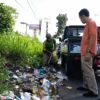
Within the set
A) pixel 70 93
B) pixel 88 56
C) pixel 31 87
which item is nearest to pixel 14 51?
pixel 70 93

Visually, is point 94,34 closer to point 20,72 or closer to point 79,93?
point 79,93

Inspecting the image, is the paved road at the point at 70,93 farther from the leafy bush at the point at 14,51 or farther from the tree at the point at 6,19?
the tree at the point at 6,19

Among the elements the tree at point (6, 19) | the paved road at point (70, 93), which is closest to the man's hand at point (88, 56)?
the paved road at point (70, 93)

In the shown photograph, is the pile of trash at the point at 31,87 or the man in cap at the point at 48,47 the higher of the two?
the man in cap at the point at 48,47

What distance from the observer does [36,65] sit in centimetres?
1040

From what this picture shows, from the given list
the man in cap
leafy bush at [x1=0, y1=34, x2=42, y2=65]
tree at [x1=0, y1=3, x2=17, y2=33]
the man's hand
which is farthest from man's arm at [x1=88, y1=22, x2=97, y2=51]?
tree at [x1=0, y1=3, x2=17, y2=33]

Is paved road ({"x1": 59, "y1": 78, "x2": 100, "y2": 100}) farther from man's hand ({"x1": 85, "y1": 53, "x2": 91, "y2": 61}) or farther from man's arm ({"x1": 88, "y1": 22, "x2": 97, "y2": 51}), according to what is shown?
man's arm ({"x1": 88, "y1": 22, "x2": 97, "y2": 51})

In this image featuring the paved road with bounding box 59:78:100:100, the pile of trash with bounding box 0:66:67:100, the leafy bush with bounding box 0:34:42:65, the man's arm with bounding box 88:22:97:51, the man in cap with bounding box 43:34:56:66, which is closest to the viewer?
the pile of trash with bounding box 0:66:67:100

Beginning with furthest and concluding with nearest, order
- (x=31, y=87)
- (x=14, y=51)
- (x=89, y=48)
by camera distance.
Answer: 1. (x=14, y=51)
2. (x=31, y=87)
3. (x=89, y=48)

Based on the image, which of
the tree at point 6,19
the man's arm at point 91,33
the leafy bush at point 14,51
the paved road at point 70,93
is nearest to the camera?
the man's arm at point 91,33

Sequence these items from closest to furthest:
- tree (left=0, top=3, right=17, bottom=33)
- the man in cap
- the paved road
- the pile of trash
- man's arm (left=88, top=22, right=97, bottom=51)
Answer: the pile of trash, man's arm (left=88, top=22, right=97, bottom=51), the paved road, the man in cap, tree (left=0, top=3, right=17, bottom=33)

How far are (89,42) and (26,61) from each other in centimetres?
383

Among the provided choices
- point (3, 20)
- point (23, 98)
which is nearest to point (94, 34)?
point (23, 98)

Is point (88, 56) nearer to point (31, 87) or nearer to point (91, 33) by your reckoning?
point (91, 33)
